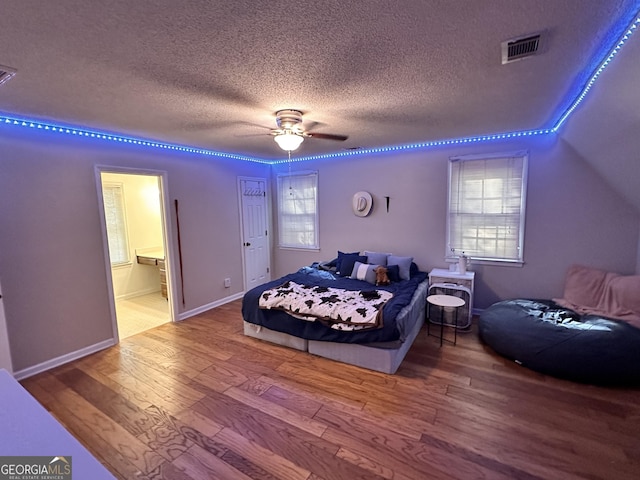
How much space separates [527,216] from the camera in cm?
377

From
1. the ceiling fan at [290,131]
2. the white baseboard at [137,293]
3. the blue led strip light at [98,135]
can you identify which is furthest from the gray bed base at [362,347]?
the white baseboard at [137,293]

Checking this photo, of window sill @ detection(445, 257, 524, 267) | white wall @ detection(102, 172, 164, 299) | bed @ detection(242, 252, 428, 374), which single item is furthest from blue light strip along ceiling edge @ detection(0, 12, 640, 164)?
bed @ detection(242, 252, 428, 374)

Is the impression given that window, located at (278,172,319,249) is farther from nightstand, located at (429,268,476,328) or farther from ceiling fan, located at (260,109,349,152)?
ceiling fan, located at (260,109,349,152)

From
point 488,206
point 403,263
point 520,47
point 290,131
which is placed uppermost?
point 520,47

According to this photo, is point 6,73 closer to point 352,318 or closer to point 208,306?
point 352,318

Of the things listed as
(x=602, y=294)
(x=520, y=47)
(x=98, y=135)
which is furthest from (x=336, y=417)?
(x=98, y=135)

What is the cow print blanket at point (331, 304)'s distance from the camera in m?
2.90

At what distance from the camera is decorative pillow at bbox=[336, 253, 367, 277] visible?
14.4 ft

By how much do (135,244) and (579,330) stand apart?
6454mm

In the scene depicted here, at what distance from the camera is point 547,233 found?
12.1 ft

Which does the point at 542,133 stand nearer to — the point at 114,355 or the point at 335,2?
the point at 335,2

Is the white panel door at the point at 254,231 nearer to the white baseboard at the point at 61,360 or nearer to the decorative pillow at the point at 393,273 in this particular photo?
the white baseboard at the point at 61,360

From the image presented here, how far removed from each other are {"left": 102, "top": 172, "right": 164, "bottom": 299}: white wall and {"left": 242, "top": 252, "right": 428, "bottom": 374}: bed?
2.97 m

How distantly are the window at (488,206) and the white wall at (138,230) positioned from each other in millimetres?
4861
